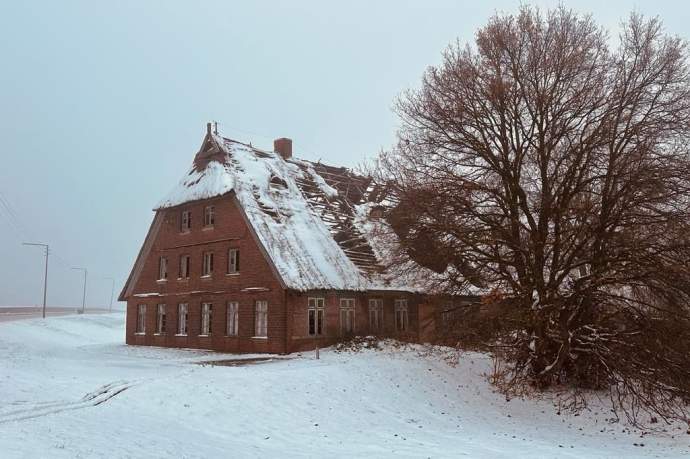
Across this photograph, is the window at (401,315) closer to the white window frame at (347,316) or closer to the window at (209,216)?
the white window frame at (347,316)

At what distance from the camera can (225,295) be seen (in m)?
30.8

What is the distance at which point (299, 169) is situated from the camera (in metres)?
38.2

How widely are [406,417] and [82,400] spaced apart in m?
8.54

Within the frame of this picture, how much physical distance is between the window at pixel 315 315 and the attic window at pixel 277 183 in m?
8.17

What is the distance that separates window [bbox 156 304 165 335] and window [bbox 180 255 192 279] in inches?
103

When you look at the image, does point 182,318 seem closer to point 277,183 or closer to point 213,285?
point 213,285

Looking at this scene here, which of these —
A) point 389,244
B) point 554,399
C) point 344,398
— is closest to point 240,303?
point 389,244

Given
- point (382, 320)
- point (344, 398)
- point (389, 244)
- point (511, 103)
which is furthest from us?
point (382, 320)

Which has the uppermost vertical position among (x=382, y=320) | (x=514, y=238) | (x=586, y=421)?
(x=514, y=238)

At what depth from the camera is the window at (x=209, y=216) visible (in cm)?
3250

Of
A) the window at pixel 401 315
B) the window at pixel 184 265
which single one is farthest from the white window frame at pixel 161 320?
the window at pixel 401 315

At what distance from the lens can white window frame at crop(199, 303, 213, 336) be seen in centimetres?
3161

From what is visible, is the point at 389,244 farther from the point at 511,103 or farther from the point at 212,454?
the point at 212,454

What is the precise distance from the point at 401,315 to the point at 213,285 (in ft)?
34.1
